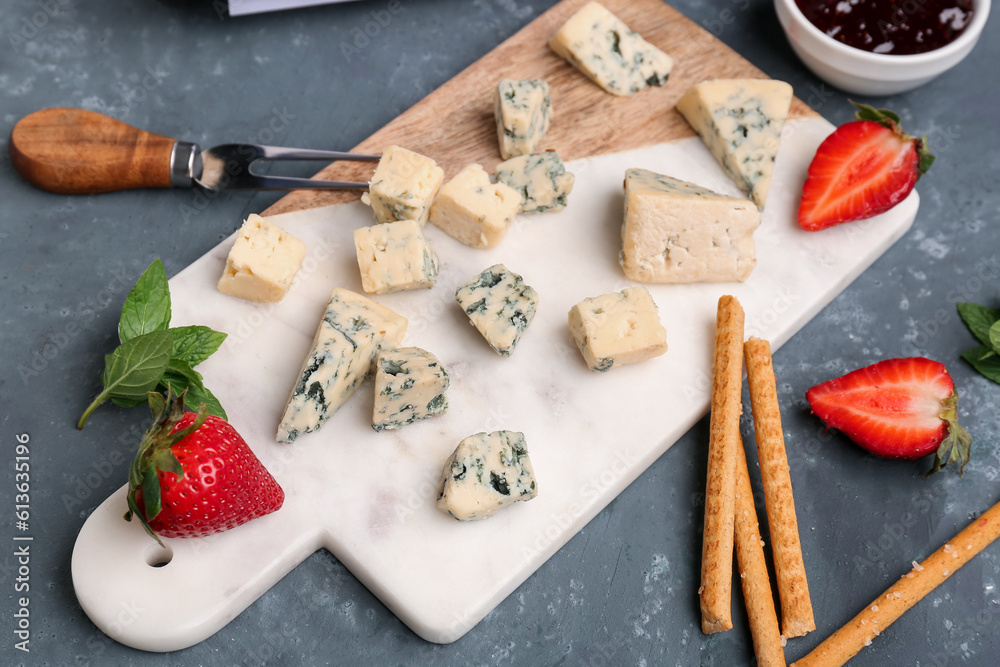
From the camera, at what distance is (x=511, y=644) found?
2.30 m

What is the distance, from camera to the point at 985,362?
8.77ft

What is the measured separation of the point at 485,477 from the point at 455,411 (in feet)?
0.89

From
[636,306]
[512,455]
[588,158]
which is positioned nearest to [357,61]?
[588,158]

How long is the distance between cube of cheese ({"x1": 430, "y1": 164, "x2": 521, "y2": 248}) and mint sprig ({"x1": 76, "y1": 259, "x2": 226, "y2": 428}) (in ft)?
2.54

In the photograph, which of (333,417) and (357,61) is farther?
(357,61)

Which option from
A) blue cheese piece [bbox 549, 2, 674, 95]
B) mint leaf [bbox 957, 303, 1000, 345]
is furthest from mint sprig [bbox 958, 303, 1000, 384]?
blue cheese piece [bbox 549, 2, 674, 95]

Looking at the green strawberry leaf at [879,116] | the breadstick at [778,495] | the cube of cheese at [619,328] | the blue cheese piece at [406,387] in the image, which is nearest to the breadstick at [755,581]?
the breadstick at [778,495]

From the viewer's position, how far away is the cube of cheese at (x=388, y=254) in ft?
8.02

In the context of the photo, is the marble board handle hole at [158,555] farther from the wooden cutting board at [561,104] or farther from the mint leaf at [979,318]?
the mint leaf at [979,318]

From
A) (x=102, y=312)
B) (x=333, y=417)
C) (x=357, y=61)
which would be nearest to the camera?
(x=333, y=417)

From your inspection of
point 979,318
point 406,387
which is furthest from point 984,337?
point 406,387

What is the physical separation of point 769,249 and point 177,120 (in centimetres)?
208

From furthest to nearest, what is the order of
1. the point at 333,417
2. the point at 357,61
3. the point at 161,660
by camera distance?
the point at 357,61, the point at 333,417, the point at 161,660

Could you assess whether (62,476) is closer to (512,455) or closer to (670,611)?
(512,455)
